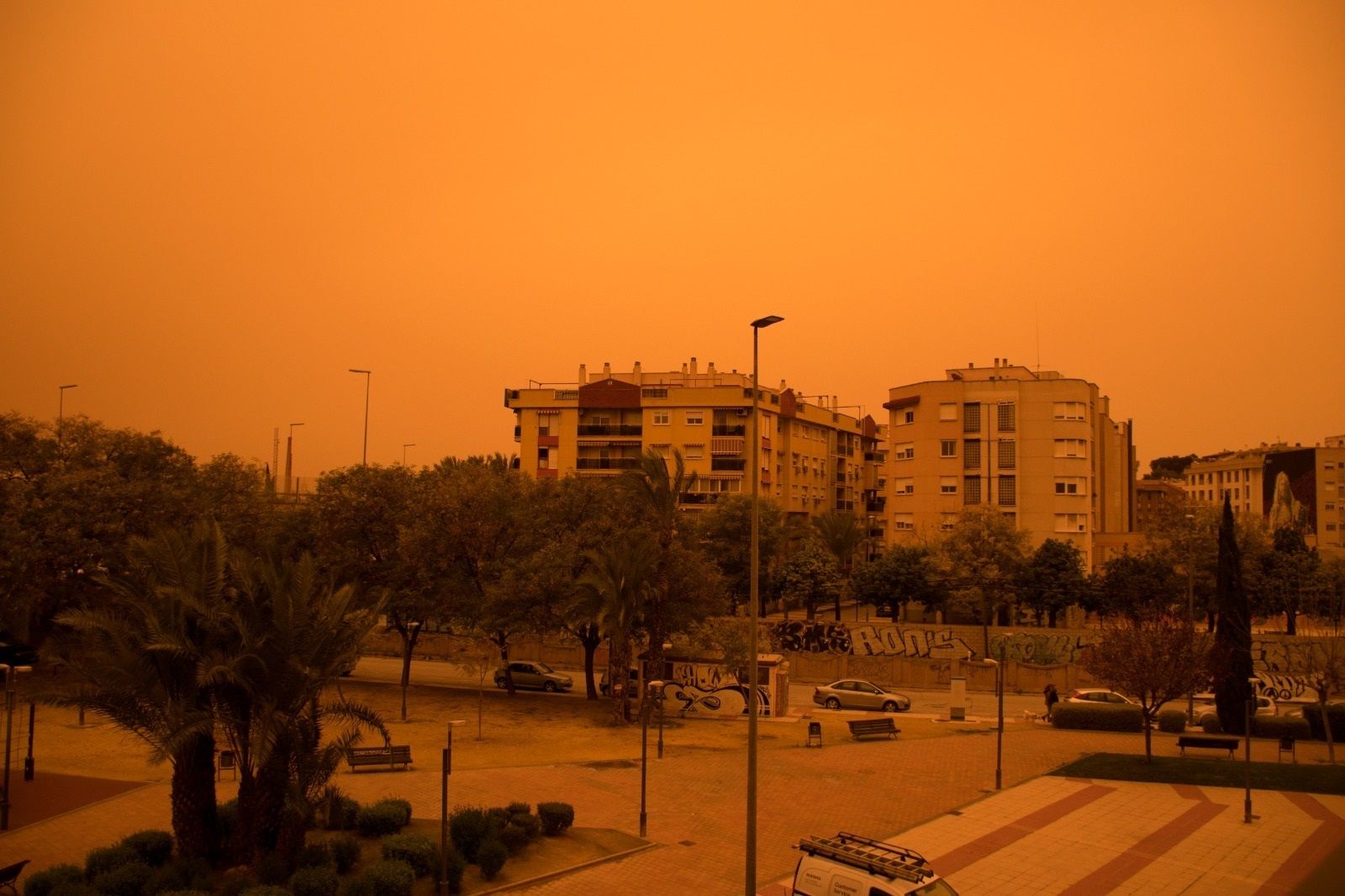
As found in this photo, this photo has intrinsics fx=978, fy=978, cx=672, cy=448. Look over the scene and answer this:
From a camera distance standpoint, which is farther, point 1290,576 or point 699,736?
point 1290,576

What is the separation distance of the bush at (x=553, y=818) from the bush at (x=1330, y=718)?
72.4 ft

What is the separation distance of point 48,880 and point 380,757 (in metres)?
9.58

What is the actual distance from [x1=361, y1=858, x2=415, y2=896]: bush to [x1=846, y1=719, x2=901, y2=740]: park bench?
17.2 m

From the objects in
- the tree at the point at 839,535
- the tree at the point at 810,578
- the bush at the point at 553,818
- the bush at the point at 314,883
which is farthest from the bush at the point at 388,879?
the tree at the point at 839,535

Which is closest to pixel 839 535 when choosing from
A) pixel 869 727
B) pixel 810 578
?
pixel 810 578

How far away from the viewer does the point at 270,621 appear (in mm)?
14289

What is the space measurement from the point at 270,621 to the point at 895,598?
159ft

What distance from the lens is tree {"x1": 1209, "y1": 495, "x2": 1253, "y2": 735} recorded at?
93.4 feet

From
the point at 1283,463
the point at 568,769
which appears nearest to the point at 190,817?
the point at 568,769

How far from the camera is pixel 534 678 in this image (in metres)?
39.2

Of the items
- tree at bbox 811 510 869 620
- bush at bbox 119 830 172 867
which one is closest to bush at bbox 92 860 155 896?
bush at bbox 119 830 172 867

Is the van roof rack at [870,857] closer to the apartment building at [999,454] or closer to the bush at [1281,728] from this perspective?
the bush at [1281,728]

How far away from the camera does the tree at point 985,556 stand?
180ft

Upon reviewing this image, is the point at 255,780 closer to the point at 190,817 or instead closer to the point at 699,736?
the point at 190,817
